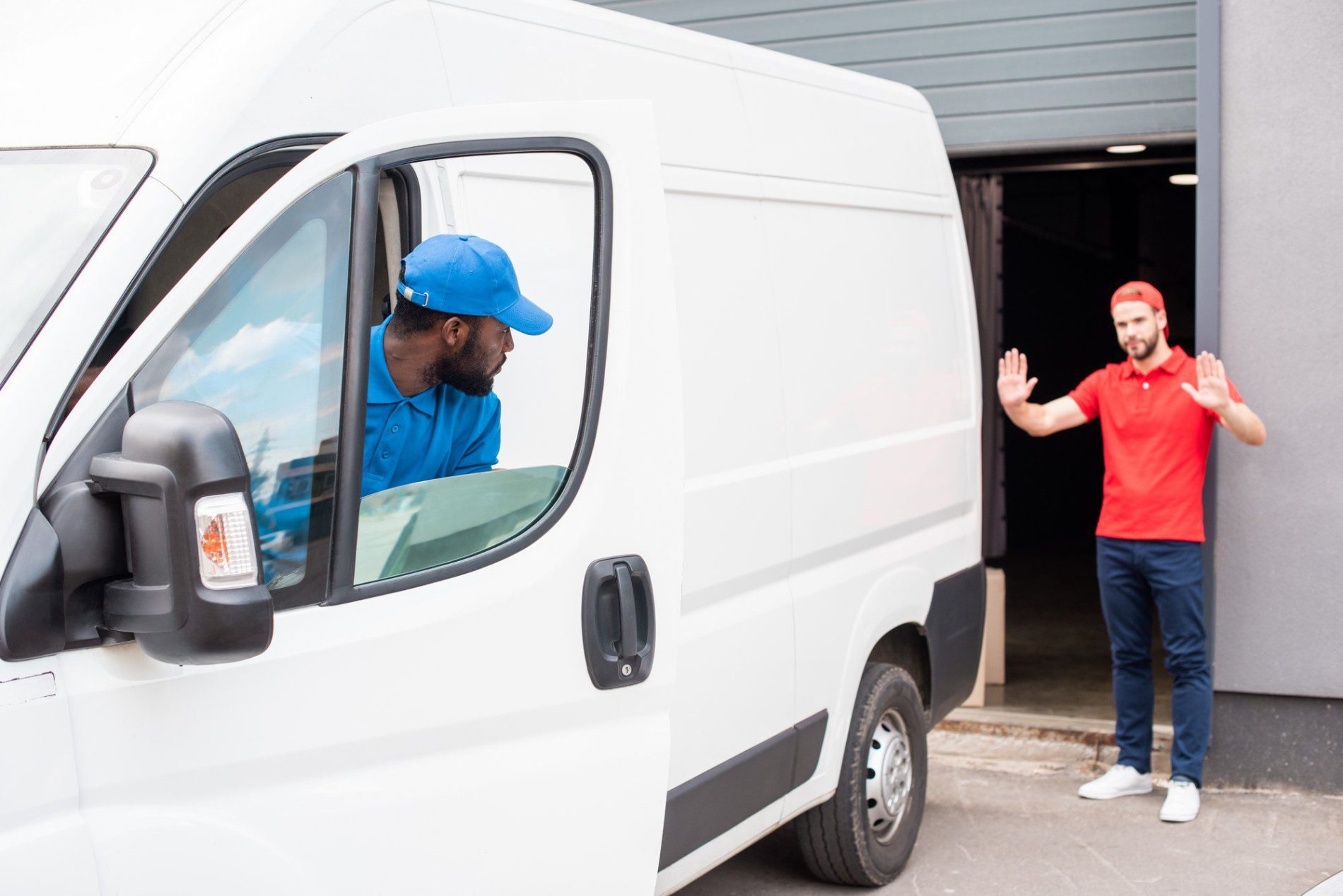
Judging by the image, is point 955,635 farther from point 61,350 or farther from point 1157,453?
point 61,350

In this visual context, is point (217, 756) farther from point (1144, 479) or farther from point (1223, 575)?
point (1223, 575)

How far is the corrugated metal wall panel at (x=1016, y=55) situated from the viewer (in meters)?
6.14

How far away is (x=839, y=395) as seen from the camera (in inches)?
155

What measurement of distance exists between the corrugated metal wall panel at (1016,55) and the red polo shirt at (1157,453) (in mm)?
1489

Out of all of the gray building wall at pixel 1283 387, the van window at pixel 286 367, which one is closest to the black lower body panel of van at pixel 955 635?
the gray building wall at pixel 1283 387

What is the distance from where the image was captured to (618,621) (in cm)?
246

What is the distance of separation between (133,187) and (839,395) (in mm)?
2301

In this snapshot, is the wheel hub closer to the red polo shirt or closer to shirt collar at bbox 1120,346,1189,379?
the red polo shirt

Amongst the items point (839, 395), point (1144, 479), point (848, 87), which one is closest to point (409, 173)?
point (839, 395)

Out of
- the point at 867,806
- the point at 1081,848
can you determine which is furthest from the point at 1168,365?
the point at 867,806

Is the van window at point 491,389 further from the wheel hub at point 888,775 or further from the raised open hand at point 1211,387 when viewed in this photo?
the raised open hand at point 1211,387

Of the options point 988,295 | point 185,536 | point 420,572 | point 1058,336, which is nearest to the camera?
point 185,536

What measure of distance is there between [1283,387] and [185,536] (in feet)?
15.2

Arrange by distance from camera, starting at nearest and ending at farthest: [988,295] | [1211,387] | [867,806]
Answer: [867,806] → [1211,387] → [988,295]
